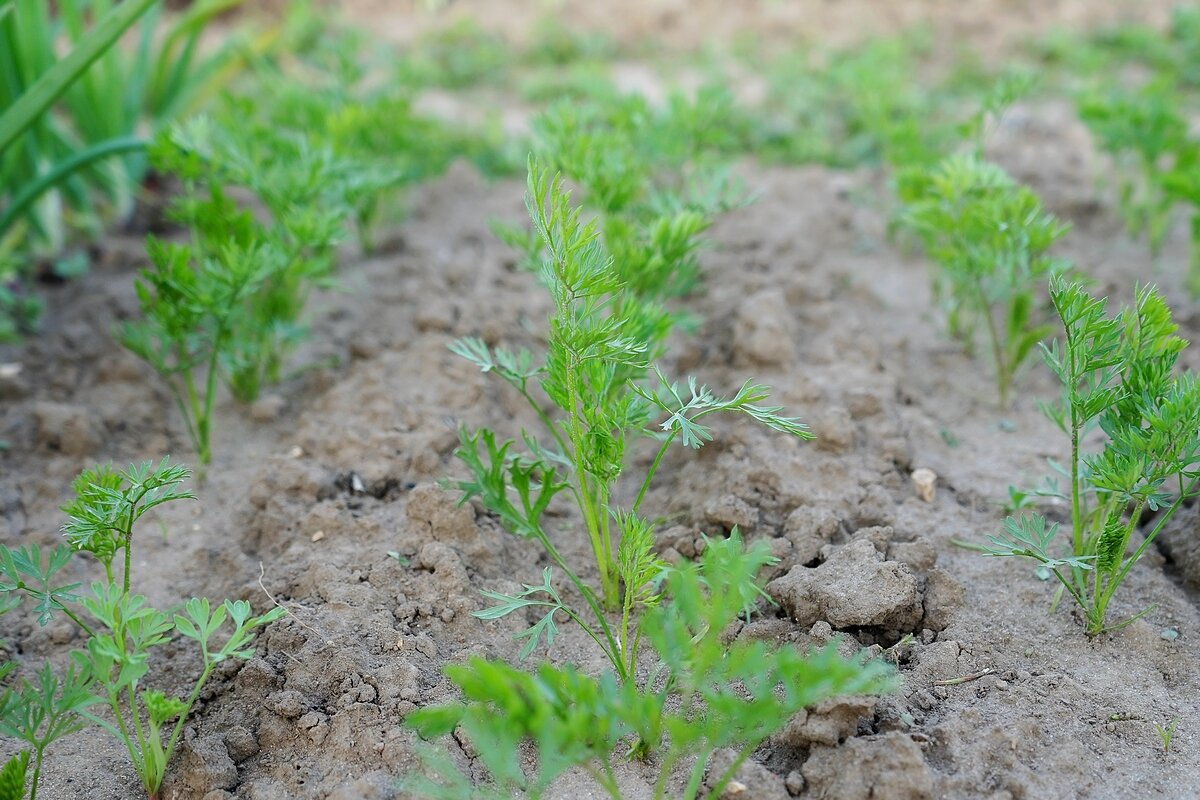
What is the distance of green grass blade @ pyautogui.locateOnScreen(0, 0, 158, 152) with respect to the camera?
222 centimetres

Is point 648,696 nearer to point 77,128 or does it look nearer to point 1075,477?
point 1075,477

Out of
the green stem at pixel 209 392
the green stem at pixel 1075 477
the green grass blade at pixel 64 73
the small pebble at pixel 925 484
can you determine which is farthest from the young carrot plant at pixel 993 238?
the green grass blade at pixel 64 73

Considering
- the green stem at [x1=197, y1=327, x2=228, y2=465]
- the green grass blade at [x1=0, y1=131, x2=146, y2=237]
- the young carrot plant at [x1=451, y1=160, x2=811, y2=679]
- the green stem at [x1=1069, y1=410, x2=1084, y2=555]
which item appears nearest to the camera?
the young carrot plant at [x1=451, y1=160, x2=811, y2=679]

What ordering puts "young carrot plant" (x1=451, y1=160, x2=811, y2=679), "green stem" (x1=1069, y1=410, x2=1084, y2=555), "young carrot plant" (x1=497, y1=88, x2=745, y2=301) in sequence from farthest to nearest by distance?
"young carrot plant" (x1=497, y1=88, x2=745, y2=301) < "green stem" (x1=1069, y1=410, x2=1084, y2=555) < "young carrot plant" (x1=451, y1=160, x2=811, y2=679)

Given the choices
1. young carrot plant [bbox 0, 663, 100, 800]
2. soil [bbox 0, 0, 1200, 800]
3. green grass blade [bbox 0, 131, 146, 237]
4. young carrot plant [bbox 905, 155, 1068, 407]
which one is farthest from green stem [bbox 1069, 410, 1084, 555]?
green grass blade [bbox 0, 131, 146, 237]

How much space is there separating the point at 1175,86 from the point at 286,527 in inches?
163

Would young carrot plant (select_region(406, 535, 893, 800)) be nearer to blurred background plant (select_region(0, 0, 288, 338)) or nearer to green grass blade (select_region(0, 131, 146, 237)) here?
blurred background plant (select_region(0, 0, 288, 338))

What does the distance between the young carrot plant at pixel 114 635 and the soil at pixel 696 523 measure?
7 cm

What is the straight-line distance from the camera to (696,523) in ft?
6.75

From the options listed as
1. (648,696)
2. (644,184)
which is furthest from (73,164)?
(648,696)

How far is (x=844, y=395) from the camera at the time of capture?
2363 mm

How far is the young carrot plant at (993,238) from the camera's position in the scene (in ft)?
7.42

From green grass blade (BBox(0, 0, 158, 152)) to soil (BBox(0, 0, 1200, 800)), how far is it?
0.65 meters

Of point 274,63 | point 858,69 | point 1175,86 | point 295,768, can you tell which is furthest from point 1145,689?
point 274,63
